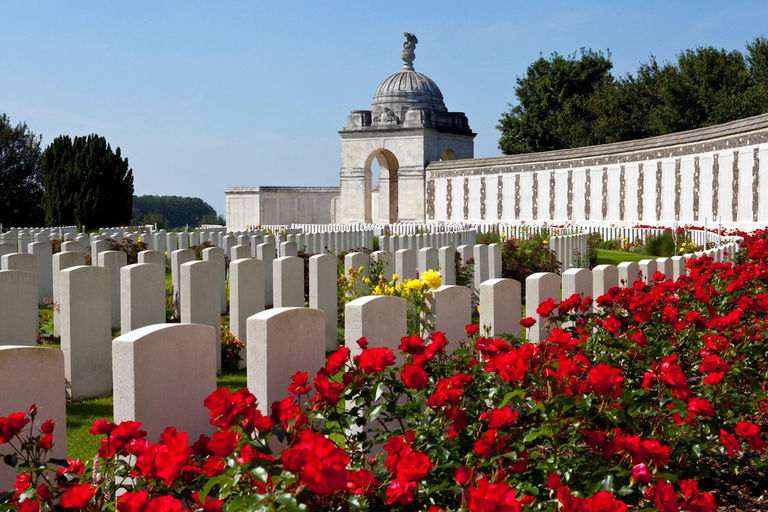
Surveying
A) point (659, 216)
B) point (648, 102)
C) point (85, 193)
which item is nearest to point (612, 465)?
point (659, 216)

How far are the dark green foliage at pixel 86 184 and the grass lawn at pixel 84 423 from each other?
32.3m

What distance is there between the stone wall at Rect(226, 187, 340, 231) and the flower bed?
42.7 metres

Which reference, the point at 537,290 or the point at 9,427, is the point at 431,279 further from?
the point at 9,427

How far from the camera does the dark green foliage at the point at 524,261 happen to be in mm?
13852

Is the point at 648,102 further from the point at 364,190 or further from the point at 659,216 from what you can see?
the point at 659,216

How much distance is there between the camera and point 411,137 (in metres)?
40.8

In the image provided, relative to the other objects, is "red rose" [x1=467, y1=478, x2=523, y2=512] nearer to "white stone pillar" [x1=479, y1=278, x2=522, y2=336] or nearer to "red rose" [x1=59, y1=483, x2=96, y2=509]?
"red rose" [x1=59, y1=483, x2=96, y2=509]

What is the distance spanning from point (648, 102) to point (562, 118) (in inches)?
210

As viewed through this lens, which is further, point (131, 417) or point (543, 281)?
point (543, 281)

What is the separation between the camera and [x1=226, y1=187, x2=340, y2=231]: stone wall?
4675 cm

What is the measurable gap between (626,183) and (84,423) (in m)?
26.5

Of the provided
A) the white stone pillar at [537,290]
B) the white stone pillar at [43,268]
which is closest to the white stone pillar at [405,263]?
the white stone pillar at [537,290]

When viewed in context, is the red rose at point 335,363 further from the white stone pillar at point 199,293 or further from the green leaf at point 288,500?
the white stone pillar at point 199,293

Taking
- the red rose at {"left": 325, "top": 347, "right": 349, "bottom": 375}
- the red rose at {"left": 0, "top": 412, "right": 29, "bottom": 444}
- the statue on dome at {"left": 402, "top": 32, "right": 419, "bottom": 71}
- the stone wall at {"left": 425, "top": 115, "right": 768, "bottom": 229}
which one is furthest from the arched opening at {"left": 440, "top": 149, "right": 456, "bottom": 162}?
the red rose at {"left": 0, "top": 412, "right": 29, "bottom": 444}
